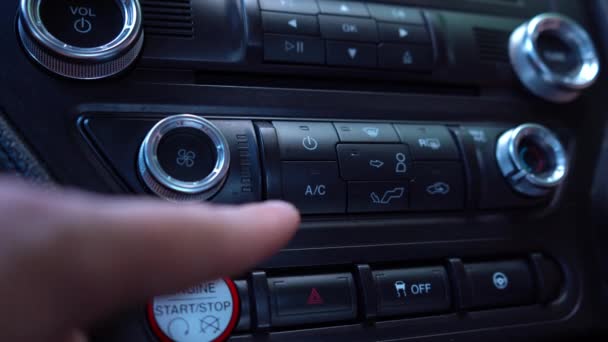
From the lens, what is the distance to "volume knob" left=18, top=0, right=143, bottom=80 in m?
0.45

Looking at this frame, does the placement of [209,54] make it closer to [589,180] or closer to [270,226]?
[270,226]

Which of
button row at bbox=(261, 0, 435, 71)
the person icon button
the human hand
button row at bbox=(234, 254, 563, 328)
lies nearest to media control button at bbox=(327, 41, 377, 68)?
button row at bbox=(261, 0, 435, 71)

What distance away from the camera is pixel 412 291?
521mm

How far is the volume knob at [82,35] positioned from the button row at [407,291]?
233 mm

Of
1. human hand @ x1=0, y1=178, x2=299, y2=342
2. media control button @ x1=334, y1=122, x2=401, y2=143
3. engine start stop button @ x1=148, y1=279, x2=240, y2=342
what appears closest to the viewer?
human hand @ x1=0, y1=178, x2=299, y2=342

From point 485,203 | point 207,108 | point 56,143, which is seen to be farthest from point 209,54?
point 485,203

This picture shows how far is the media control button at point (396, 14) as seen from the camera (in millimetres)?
598

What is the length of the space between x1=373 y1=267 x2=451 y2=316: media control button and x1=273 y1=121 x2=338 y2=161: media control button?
0.40 ft

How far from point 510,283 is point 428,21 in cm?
29

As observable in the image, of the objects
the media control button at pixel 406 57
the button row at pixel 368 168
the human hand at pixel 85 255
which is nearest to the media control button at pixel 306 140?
the button row at pixel 368 168

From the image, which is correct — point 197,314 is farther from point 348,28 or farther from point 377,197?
point 348,28

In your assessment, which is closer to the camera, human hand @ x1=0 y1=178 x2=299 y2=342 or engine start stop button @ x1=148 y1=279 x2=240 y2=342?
human hand @ x1=0 y1=178 x2=299 y2=342

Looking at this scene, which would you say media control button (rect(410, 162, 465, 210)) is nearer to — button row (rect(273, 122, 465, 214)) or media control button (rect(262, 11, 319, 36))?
button row (rect(273, 122, 465, 214))

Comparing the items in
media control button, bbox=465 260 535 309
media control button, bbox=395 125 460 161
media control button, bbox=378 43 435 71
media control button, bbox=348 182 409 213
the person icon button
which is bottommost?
media control button, bbox=465 260 535 309
